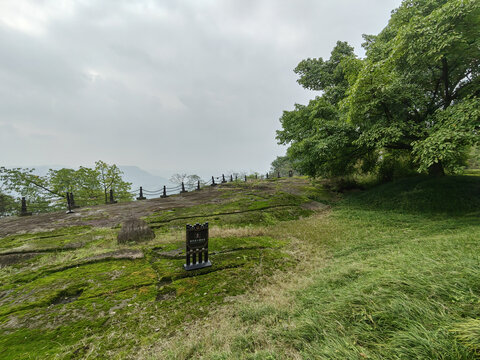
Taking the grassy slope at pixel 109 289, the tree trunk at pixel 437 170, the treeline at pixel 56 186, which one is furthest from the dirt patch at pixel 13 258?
the tree trunk at pixel 437 170

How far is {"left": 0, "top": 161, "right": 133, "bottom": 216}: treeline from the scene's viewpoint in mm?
17188

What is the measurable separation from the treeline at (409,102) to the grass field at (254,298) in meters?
3.22

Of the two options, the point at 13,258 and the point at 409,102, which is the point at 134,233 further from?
the point at 409,102

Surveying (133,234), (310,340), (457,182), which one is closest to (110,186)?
(133,234)

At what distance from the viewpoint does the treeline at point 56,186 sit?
17.2 m

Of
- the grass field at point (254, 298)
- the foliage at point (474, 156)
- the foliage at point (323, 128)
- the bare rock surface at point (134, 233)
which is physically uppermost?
the foliage at point (323, 128)

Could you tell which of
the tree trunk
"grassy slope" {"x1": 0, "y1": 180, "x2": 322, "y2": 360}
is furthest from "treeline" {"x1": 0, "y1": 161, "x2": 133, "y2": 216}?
the tree trunk

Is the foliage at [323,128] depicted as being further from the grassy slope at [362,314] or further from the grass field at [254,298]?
the grassy slope at [362,314]

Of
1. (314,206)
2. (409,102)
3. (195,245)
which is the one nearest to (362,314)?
(195,245)

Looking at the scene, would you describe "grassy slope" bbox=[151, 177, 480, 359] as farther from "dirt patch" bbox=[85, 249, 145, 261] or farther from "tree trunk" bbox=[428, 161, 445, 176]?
"tree trunk" bbox=[428, 161, 445, 176]

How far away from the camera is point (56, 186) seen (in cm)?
1916

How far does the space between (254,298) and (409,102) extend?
35.4ft

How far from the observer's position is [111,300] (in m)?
3.19

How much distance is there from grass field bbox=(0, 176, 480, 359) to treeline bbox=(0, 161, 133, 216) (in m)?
14.8
